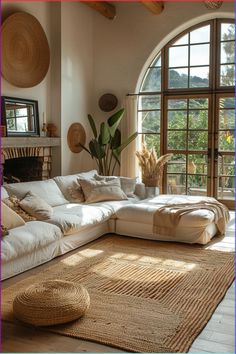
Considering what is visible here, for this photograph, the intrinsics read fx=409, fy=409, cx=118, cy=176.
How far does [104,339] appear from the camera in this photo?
254 centimetres

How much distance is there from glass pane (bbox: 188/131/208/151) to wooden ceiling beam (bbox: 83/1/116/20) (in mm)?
2573

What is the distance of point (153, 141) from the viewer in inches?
297

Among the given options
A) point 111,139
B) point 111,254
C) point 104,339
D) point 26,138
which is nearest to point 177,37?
point 111,139

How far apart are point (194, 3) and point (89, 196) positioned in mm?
3812

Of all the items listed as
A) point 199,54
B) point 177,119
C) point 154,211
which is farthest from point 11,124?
point 199,54

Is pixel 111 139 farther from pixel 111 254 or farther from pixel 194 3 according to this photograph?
pixel 111 254

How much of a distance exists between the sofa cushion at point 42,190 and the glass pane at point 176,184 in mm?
2648

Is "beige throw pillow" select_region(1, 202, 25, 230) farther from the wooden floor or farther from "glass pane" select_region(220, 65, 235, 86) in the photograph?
"glass pane" select_region(220, 65, 235, 86)

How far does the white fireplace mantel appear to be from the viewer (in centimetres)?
557

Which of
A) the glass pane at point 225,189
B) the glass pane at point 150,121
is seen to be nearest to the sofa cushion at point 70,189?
the glass pane at point 150,121

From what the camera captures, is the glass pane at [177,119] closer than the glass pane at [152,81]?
Yes

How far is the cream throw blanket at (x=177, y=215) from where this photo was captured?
187 inches

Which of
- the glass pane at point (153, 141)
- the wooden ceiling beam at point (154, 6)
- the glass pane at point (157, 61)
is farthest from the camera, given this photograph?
the glass pane at point (153, 141)

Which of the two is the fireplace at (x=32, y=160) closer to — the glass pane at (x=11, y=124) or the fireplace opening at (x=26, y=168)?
the fireplace opening at (x=26, y=168)
